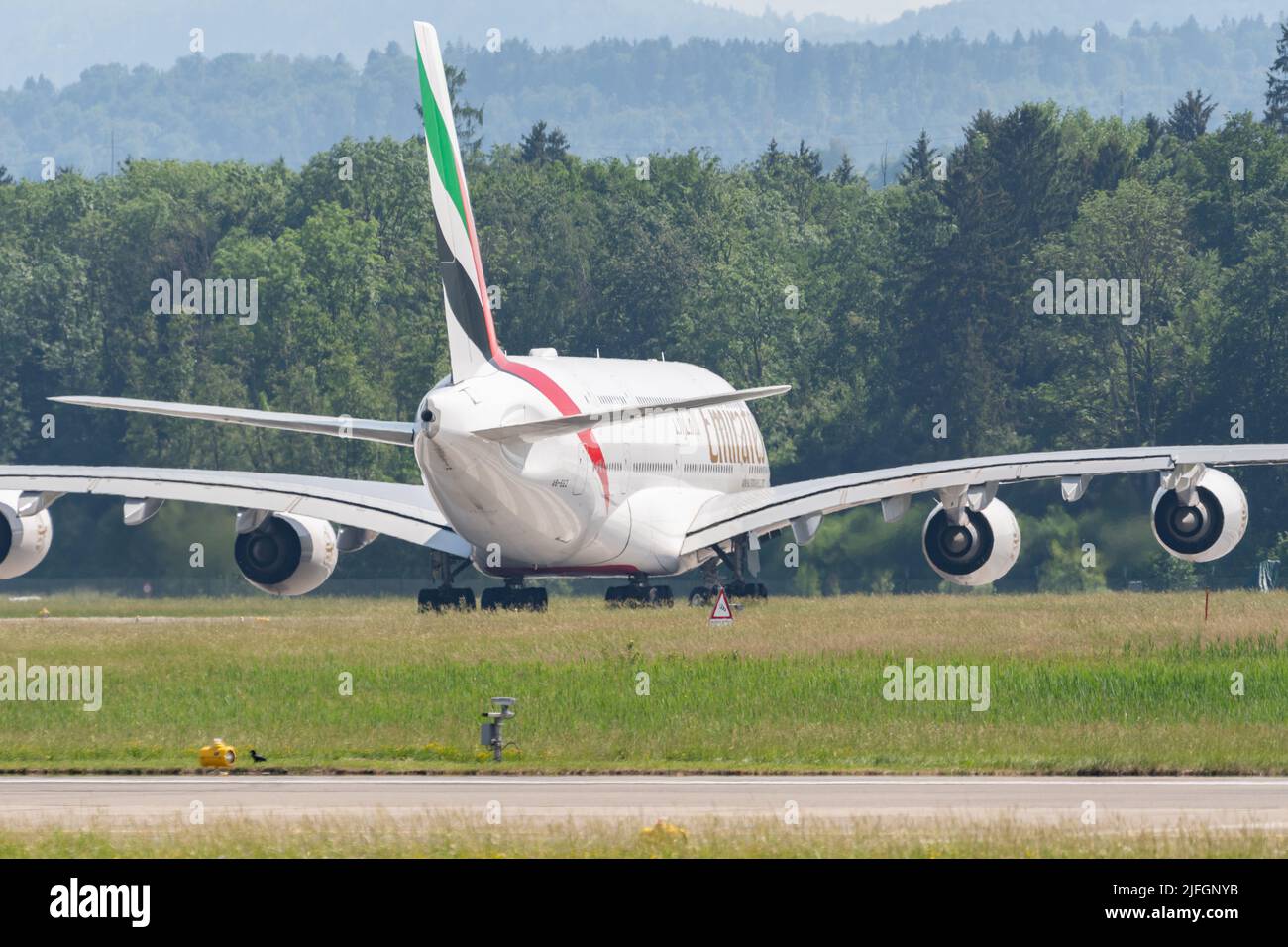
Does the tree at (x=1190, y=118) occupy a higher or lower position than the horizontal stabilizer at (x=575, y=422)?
higher

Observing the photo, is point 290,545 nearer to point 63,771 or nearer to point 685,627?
point 685,627

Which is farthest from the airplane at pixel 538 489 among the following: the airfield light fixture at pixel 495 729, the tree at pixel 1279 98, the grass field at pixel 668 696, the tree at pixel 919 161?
the tree at pixel 919 161

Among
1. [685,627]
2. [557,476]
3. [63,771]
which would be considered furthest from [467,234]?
[63,771]

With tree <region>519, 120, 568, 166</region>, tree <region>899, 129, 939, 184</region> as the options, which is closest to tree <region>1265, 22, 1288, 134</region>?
tree <region>899, 129, 939, 184</region>

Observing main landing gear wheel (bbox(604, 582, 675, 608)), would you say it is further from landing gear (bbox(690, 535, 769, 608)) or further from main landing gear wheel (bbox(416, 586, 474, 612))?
main landing gear wheel (bbox(416, 586, 474, 612))

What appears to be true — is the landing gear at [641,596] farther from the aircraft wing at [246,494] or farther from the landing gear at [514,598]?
the aircraft wing at [246,494]
